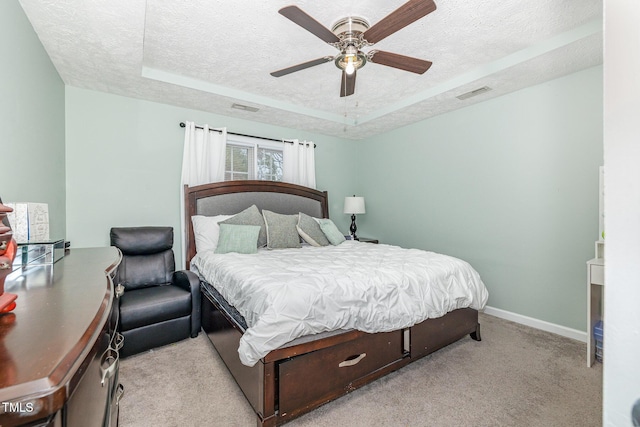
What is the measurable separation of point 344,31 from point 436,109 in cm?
211

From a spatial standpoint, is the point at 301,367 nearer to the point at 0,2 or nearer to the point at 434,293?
the point at 434,293

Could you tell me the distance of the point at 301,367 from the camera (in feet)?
5.36

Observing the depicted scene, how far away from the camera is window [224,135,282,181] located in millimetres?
3965

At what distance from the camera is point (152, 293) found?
259cm

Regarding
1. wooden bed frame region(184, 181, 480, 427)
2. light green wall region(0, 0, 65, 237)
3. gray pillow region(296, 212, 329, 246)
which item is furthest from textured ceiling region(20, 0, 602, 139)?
wooden bed frame region(184, 181, 480, 427)

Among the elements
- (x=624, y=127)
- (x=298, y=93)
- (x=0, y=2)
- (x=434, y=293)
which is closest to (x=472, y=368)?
(x=434, y=293)

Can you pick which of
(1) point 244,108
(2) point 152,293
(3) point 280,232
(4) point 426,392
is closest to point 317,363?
(4) point 426,392

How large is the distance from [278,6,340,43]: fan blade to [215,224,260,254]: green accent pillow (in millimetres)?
1988

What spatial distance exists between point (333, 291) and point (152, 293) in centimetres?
184

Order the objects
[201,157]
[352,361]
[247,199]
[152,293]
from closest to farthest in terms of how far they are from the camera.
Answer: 1. [352,361]
2. [152,293]
3. [201,157]
4. [247,199]

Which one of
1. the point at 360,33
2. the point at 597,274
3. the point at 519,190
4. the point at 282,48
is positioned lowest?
the point at 597,274

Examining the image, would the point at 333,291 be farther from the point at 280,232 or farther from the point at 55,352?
the point at 280,232

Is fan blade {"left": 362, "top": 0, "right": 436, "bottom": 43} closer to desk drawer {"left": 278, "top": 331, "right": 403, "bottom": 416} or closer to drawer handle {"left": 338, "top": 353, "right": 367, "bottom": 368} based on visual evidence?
desk drawer {"left": 278, "top": 331, "right": 403, "bottom": 416}

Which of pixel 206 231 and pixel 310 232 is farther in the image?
pixel 310 232
